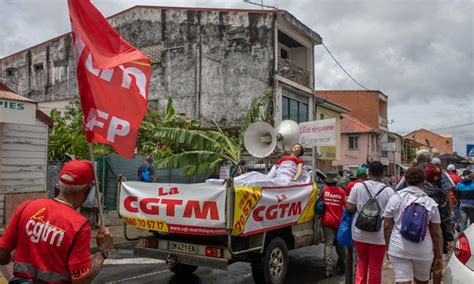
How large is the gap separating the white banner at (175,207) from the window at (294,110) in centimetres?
1593

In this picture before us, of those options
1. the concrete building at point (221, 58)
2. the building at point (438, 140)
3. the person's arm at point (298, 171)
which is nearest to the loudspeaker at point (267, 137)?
the person's arm at point (298, 171)

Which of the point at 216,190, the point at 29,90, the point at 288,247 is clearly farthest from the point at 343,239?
the point at 29,90

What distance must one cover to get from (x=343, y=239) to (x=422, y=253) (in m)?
1.56

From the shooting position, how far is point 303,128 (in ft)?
32.7

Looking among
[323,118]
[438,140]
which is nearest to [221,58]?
[323,118]

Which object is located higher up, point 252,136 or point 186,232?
point 252,136

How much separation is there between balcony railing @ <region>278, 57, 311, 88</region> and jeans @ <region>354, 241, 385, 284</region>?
17.0 meters

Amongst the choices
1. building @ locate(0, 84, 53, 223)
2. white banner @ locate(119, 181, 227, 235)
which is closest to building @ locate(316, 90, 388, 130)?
building @ locate(0, 84, 53, 223)

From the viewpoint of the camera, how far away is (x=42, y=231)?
102 inches

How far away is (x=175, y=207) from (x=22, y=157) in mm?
8115

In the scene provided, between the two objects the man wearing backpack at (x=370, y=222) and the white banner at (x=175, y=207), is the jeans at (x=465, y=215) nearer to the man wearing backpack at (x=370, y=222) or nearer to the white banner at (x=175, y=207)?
the man wearing backpack at (x=370, y=222)

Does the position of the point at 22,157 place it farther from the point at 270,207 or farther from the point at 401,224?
the point at 401,224

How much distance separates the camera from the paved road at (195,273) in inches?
283

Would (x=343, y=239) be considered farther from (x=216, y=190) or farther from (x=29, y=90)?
(x=29, y=90)
